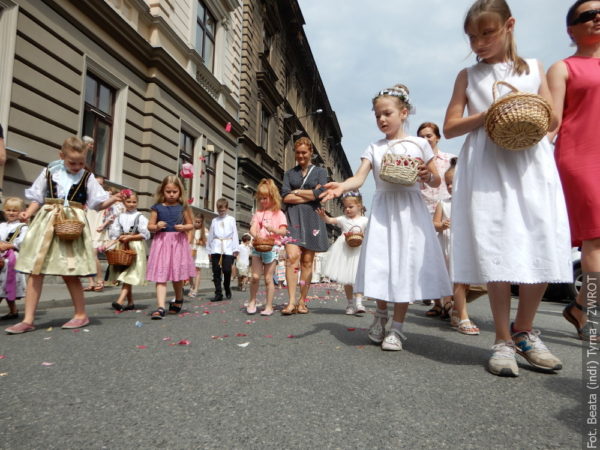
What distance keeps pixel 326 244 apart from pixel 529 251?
3.33 meters

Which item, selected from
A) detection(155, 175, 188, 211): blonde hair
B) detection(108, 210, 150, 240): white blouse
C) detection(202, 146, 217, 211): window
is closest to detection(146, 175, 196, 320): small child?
detection(155, 175, 188, 211): blonde hair

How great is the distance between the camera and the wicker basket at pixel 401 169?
10.1 ft

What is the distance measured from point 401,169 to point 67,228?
117 inches

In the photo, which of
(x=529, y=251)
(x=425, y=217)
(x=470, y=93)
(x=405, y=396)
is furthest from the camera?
(x=425, y=217)

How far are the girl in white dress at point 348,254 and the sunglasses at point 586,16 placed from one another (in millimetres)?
3412

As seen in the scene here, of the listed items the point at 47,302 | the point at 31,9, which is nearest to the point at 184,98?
the point at 31,9

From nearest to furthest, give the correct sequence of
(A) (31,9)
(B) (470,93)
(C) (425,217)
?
(B) (470,93), (C) (425,217), (A) (31,9)

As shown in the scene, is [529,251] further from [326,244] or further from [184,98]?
[184,98]

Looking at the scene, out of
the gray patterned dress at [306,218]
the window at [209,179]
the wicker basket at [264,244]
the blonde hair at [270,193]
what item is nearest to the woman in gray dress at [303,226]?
the gray patterned dress at [306,218]

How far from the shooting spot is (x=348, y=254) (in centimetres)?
613

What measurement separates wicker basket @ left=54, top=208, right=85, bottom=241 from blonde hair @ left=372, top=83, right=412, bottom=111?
285 cm

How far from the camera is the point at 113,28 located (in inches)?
399

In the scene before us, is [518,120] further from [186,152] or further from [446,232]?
[186,152]

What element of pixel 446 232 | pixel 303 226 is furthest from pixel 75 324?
pixel 446 232
